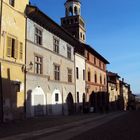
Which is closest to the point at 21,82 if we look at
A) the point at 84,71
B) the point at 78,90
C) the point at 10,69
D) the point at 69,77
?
the point at 10,69

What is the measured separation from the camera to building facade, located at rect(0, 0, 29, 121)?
2505cm

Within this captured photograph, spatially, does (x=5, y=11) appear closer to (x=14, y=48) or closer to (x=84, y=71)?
(x=14, y=48)

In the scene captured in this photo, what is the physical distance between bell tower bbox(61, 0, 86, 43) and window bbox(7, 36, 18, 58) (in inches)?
1989

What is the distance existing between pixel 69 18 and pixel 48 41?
4518 centimetres

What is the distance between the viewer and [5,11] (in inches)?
1013

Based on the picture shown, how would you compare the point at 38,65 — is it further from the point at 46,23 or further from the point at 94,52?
the point at 94,52

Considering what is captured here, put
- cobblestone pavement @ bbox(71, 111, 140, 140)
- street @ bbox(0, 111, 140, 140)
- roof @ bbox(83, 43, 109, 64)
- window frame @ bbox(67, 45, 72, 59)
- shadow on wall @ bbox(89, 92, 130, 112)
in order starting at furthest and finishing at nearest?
1. shadow on wall @ bbox(89, 92, 130, 112)
2. roof @ bbox(83, 43, 109, 64)
3. window frame @ bbox(67, 45, 72, 59)
4. street @ bbox(0, 111, 140, 140)
5. cobblestone pavement @ bbox(71, 111, 140, 140)

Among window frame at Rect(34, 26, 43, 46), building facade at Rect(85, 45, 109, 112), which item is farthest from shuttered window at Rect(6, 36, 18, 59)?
building facade at Rect(85, 45, 109, 112)

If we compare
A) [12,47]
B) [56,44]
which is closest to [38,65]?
[12,47]

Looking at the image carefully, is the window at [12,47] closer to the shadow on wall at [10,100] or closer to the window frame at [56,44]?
the shadow on wall at [10,100]

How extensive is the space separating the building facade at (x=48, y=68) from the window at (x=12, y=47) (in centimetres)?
226

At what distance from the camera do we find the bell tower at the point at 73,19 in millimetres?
77500

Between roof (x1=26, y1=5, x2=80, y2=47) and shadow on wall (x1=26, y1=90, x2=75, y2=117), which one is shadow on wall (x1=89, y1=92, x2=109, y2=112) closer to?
shadow on wall (x1=26, y1=90, x2=75, y2=117)

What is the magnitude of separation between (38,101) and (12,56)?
20.6ft
